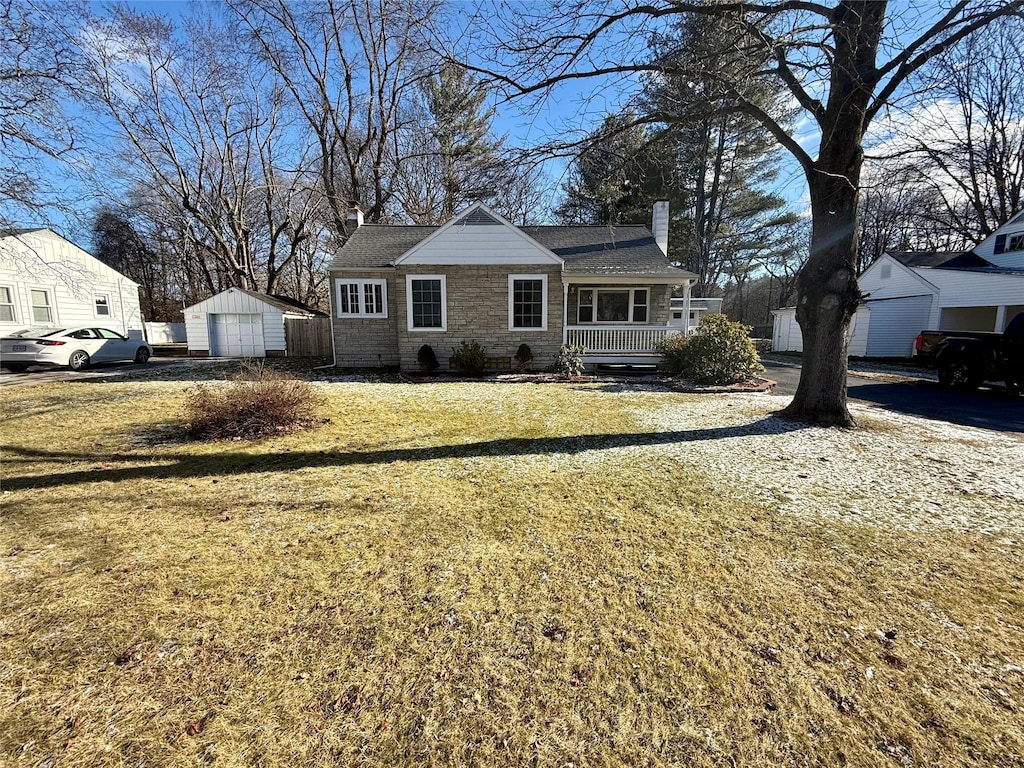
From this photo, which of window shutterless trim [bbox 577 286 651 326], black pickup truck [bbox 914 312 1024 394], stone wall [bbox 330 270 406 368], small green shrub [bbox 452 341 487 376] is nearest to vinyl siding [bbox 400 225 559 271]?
stone wall [bbox 330 270 406 368]

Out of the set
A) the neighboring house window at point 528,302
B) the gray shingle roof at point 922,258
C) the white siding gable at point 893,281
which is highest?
the gray shingle roof at point 922,258

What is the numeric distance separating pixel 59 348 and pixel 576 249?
17248 mm

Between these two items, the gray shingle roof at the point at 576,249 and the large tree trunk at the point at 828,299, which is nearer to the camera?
the large tree trunk at the point at 828,299

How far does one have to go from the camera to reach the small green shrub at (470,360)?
12.6 metres

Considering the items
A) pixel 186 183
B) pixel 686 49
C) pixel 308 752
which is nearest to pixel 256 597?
pixel 308 752

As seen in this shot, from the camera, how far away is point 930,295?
752 inches

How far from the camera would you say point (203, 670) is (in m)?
2.09

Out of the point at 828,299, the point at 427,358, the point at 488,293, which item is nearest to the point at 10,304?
the point at 427,358

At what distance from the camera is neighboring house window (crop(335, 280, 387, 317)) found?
1411 centimetres

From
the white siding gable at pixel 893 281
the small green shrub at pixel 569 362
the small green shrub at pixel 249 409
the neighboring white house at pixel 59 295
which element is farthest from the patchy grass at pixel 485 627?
the white siding gable at pixel 893 281

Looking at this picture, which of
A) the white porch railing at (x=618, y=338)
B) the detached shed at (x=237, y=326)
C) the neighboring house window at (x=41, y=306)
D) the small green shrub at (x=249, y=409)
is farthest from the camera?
the detached shed at (x=237, y=326)

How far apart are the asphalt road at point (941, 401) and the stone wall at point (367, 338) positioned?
11.7m

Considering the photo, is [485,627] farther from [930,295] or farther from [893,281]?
[893,281]

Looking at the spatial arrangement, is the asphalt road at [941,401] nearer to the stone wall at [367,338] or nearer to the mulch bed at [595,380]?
the mulch bed at [595,380]
